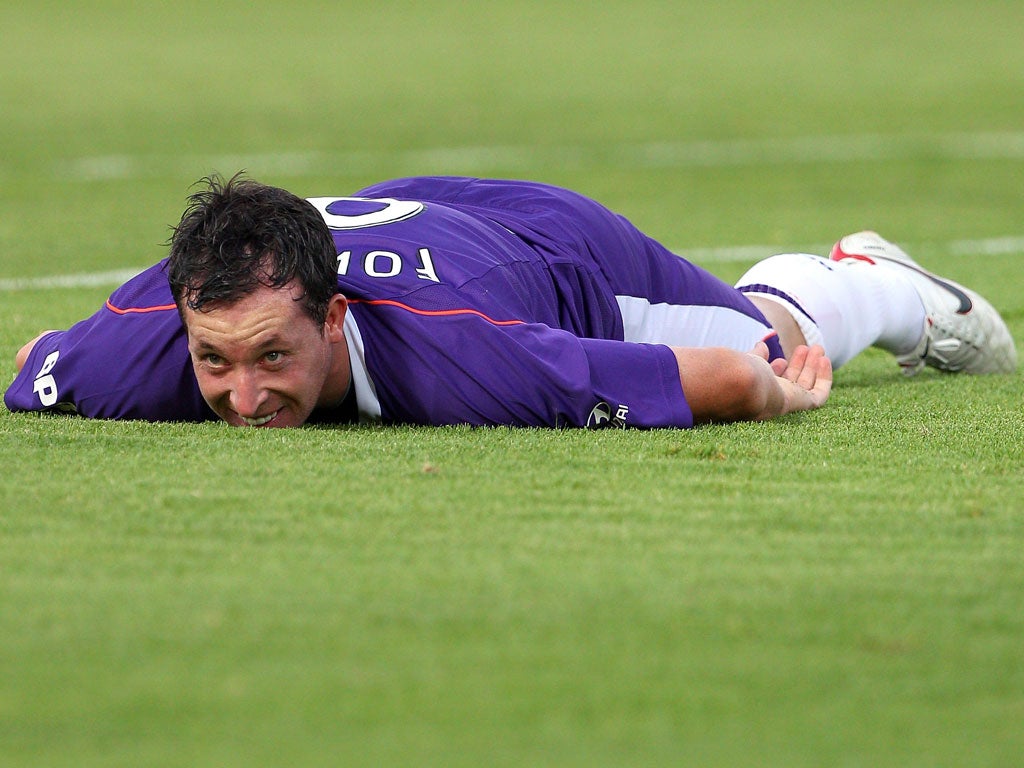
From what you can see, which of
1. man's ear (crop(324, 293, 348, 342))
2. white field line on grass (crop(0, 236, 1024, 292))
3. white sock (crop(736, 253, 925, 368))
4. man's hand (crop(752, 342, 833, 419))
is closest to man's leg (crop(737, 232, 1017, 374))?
white sock (crop(736, 253, 925, 368))

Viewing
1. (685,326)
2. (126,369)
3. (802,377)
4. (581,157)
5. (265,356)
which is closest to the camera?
(265,356)

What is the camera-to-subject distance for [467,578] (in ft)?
7.46

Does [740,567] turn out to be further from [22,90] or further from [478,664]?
[22,90]

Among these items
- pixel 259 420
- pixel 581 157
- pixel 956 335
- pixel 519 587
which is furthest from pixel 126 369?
pixel 581 157

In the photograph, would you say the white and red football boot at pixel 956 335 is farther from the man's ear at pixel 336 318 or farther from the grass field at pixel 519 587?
the man's ear at pixel 336 318

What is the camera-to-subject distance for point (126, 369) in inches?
132

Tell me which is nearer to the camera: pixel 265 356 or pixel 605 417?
pixel 265 356

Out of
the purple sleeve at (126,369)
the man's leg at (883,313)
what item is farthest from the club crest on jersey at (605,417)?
the man's leg at (883,313)

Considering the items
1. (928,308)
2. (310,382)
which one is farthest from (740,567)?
(928,308)

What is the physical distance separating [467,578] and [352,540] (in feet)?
0.88

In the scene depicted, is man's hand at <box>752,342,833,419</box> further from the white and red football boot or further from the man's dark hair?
the man's dark hair

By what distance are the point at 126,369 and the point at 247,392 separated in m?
0.35

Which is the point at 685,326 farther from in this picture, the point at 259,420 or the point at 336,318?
the point at 259,420

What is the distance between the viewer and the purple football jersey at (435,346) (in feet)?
10.6
